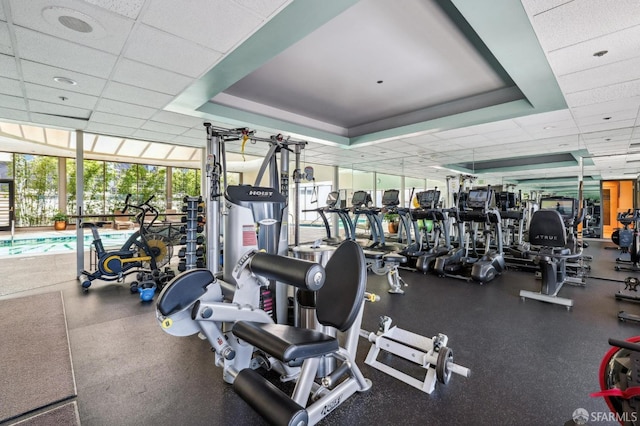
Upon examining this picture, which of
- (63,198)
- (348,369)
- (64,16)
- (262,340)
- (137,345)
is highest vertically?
(64,16)

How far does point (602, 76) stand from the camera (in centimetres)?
317

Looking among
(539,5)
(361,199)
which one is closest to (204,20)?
(539,5)

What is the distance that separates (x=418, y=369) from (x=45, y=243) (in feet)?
38.8

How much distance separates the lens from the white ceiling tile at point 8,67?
2715 millimetres

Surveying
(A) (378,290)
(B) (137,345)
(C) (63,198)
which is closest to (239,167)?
(C) (63,198)

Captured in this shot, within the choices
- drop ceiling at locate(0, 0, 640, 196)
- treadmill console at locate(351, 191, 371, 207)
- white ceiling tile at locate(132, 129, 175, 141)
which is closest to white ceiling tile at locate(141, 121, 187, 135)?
drop ceiling at locate(0, 0, 640, 196)

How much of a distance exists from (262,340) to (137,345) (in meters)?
2.05

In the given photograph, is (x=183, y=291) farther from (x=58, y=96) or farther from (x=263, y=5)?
(x=58, y=96)

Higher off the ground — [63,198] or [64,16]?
[64,16]

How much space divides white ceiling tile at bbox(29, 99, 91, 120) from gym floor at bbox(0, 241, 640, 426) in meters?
2.55

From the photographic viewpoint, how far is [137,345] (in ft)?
8.87

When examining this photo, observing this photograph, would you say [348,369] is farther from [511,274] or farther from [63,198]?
[63,198]

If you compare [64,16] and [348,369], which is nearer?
[348,369]

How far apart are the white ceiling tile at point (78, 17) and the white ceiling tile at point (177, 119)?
183cm
